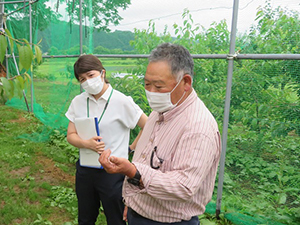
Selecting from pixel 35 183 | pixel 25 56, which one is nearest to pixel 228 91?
pixel 25 56

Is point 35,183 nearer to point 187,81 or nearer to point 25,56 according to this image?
point 25,56

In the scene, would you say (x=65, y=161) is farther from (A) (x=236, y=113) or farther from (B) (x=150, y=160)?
(B) (x=150, y=160)

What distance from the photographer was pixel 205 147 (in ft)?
3.84

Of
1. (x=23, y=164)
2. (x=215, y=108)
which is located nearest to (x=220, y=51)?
(x=215, y=108)

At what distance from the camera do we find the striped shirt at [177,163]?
3.77 feet

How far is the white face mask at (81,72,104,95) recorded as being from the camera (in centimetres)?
220

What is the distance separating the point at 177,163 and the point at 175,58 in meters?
0.46

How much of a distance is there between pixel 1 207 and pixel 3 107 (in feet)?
17.7

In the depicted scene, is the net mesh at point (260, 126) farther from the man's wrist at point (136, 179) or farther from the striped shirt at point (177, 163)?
the man's wrist at point (136, 179)

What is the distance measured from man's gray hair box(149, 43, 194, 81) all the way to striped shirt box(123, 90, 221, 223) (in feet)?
0.50

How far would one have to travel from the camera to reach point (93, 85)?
220cm

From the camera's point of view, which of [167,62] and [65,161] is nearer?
[167,62]

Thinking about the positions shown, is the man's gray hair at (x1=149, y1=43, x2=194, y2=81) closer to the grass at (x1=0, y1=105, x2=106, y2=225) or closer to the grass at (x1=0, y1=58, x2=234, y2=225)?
the grass at (x1=0, y1=58, x2=234, y2=225)

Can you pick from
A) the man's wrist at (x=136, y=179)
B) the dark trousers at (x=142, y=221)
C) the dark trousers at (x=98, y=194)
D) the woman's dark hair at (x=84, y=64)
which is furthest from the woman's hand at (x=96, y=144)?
the man's wrist at (x=136, y=179)
